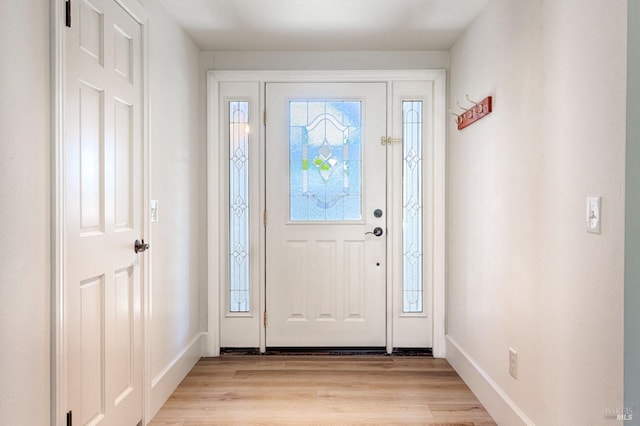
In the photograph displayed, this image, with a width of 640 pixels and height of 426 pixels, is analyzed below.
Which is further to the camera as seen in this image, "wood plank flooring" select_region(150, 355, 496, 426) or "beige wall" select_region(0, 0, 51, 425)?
"wood plank flooring" select_region(150, 355, 496, 426)

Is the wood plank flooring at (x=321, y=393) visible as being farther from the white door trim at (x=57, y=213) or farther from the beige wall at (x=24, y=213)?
the beige wall at (x=24, y=213)

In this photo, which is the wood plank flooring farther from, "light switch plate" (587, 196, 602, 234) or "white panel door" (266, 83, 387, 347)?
"light switch plate" (587, 196, 602, 234)

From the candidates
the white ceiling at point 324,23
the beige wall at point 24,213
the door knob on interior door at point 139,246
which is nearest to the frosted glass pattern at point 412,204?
the white ceiling at point 324,23

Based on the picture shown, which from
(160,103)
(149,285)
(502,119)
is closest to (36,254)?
(149,285)

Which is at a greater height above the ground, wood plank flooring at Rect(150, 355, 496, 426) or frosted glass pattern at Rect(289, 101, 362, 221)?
frosted glass pattern at Rect(289, 101, 362, 221)

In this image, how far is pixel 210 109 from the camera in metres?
3.57

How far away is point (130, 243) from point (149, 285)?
0.32 metres

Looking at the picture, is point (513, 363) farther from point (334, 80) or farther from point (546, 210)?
point (334, 80)

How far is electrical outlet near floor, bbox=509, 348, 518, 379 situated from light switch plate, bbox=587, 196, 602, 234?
0.92 m

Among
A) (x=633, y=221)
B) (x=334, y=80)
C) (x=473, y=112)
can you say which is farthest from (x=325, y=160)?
(x=633, y=221)

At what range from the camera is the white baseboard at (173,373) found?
8.61 ft

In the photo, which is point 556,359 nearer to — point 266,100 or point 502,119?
point 502,119

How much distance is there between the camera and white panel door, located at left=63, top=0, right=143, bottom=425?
178cm

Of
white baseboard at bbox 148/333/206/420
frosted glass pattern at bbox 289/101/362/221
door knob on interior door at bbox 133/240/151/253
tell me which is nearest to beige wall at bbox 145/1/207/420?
white baseboard at bbox 148/333/206/420
